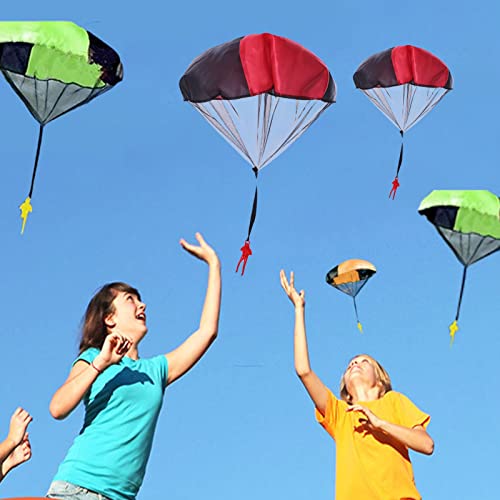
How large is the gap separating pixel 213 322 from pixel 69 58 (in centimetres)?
757

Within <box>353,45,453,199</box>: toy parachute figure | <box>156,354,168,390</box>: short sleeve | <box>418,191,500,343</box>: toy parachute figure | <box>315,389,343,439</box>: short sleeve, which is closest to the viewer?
<box>156,354,168,390</box>: short sleeve

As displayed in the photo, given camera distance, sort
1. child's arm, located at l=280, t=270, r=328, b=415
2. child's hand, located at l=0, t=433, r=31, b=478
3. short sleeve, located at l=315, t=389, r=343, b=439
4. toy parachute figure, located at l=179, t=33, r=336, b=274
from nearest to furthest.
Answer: child's hand, located at l=0, t=433, r=31, b=478 < child's arm, located at l=280, t=270, r=328, b=415 < short sleeve, located at l=315, t=389, r=343, b=439 < toy parachute figure, located at l=179, t=33, r=336, b=274

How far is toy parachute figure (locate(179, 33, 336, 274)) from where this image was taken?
14945 mm

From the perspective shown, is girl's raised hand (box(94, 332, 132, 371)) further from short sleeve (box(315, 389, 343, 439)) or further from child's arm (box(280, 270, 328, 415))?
short sleeve (box(315, 389, 343, 439))

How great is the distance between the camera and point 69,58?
44.4 feet

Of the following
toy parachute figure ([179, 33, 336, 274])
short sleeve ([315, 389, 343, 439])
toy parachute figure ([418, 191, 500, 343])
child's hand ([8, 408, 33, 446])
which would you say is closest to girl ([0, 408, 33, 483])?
child's hand ([8, 408, 33, 446])

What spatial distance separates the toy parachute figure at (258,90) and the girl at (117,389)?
8.37 m

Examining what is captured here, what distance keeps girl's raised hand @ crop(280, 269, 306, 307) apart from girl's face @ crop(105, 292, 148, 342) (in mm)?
2150

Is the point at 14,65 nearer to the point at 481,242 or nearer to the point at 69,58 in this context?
the point at 69,58

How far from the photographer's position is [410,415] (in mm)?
8664

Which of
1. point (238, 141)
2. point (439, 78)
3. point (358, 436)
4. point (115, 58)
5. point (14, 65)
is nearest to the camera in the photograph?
point (358, 436)

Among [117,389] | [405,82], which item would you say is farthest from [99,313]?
[405,82]

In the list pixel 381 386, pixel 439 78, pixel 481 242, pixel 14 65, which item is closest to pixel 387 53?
pixel 439 78

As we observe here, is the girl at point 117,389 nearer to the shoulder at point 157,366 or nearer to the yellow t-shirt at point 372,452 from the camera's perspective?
the shoulder at point 157,366
